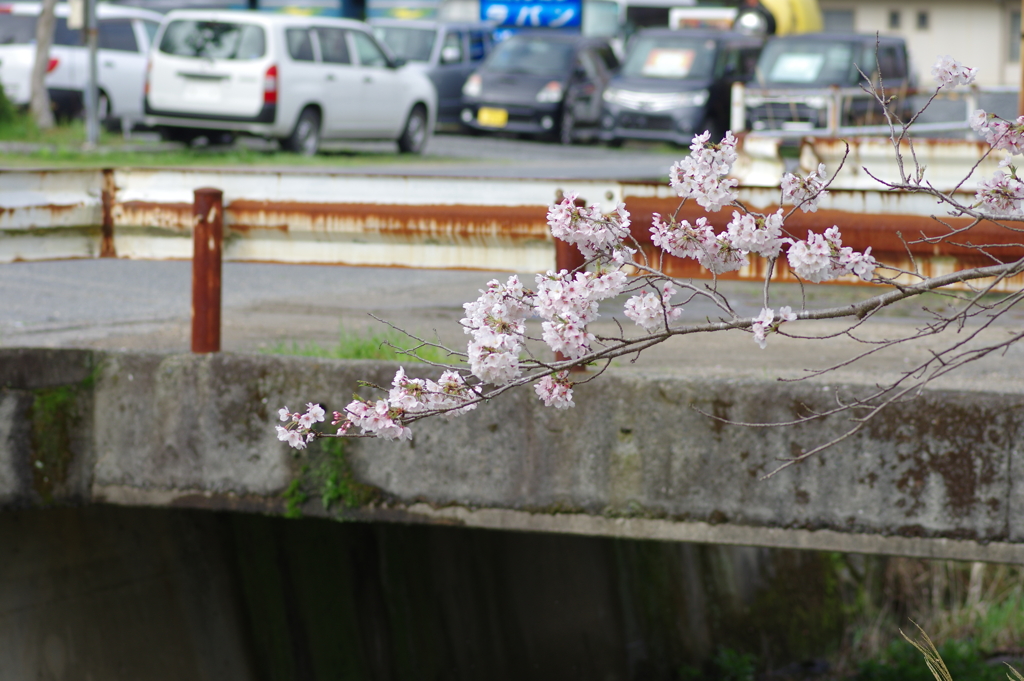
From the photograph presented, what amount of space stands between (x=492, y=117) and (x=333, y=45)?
5581 millimetres

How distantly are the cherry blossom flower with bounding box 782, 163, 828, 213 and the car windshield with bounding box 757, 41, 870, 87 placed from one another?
18.1 metres

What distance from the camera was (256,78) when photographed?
16.4 metres

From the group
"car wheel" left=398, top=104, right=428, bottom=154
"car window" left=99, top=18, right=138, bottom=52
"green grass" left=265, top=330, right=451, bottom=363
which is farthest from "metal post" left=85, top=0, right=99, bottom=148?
"green grass" left=265, top=330, right=451, bottom=363

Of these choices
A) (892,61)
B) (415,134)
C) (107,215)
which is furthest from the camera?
(892,61)

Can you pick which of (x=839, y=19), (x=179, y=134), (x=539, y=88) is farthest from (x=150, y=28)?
(x=839, y=19)

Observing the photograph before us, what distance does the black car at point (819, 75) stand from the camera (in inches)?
744

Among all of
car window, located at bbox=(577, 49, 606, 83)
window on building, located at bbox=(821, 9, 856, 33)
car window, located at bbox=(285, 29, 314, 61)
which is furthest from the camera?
window on building, located at bbox=(821, 9, 856, 33)

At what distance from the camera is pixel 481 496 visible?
4.30m

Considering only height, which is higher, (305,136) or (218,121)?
(218,121)

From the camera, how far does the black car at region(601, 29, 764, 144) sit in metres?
21.3

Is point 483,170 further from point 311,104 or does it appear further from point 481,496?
point 481,496

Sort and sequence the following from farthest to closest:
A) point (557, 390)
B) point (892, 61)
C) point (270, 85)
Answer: point (892, 61) < point (270, 85) < point (557, 390)

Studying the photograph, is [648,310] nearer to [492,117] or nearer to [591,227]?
[591,227]

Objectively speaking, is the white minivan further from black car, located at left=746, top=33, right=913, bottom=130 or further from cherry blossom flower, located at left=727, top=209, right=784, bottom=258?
cherry blossom flower, located at left=727, top=209, right=784, bottom=258
